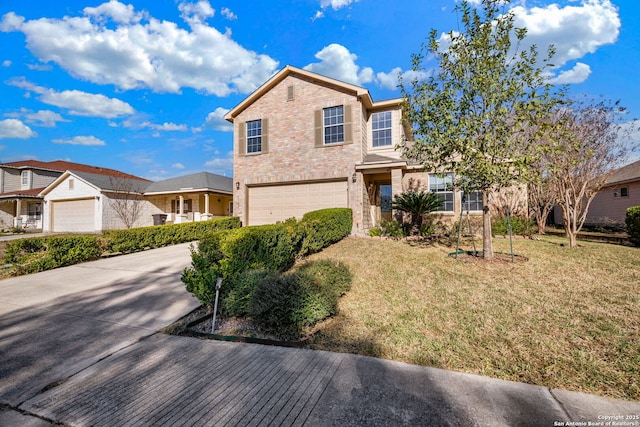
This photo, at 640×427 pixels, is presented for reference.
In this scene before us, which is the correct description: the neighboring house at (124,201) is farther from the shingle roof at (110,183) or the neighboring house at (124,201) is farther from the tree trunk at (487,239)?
the tree trunk at (487,239)

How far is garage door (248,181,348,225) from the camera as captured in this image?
1255 centimetres

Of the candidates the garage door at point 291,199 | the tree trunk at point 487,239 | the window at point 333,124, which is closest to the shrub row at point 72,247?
the garage door at point 291,199

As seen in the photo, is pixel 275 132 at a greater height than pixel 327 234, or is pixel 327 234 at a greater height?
pixel 275 132

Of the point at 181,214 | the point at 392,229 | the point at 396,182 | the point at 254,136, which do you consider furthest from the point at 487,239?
the point at 181,214

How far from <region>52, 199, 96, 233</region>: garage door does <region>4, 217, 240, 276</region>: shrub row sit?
11206mm

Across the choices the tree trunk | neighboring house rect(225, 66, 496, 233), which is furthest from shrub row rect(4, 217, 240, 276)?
the tree trunk

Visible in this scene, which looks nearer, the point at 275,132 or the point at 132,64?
the point at 275,132

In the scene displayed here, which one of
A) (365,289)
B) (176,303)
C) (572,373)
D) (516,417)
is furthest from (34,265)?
(572,373)

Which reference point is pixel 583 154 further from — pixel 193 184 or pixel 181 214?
pixel 181 214

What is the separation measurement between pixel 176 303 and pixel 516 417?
4964 mm

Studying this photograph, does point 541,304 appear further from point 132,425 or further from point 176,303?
point 176,303

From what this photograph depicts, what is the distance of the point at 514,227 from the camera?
10578 mm

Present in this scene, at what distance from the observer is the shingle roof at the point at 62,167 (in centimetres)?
2595

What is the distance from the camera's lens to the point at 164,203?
70.4 feet
